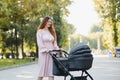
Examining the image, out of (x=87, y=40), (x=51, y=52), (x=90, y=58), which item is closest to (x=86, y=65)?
(x=90, y=58)

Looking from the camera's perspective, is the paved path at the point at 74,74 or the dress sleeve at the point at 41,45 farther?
the paved path at the point at 74,74

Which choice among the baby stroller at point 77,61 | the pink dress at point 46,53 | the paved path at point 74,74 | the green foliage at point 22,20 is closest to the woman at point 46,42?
the pink dress at point 46,53

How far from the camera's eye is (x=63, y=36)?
58125mm

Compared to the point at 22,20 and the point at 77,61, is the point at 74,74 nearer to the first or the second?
the point at 77,61

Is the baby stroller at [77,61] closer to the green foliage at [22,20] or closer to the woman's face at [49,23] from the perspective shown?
the woman's face at [49,23]

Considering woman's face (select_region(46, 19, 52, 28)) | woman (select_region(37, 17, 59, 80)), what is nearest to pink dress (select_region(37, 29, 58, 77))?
woman (select_region(37, 17, 59, 80))

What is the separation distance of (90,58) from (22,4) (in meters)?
37.4

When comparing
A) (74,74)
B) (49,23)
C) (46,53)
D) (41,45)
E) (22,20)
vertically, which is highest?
(22,20)

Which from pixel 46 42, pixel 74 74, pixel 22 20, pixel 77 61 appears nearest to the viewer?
pixel 77 61

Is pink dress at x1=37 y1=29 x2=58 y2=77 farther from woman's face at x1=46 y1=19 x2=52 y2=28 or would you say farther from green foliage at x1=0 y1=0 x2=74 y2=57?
green foliage at x1=0 y1=0 x2=74 y2=57

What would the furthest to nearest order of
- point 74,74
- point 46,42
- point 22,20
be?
1. point 22,20
2. point 74,74
3. point 46,42

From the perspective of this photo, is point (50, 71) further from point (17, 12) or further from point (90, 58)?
point (17, 12)

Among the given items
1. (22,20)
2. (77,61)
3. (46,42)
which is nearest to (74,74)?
(46,42)

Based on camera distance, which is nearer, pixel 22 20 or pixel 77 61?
pixel 77 61
